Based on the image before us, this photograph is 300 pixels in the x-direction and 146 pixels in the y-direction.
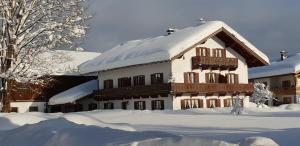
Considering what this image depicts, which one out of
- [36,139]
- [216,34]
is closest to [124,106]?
[216,34]

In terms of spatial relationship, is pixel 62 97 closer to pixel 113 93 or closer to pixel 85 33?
pixel 113 93

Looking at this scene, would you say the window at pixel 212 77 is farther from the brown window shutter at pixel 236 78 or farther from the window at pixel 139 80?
the window at pixel 139 80

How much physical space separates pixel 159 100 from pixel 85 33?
51.9ft

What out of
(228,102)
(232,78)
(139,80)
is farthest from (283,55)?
(139,80)

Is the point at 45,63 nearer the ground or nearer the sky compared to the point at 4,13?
nearer the ground

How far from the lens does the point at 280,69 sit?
58.6 m

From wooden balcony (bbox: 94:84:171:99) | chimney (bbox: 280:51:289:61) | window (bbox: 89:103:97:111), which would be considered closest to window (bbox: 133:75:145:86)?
wooden balcony (bbox: 94:84:171:99)

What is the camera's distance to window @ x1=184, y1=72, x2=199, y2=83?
4159 cm

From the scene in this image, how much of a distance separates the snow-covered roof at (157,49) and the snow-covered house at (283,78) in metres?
14.3

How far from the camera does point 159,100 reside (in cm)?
4184

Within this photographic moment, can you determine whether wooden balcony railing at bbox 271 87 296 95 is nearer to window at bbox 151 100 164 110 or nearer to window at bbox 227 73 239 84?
window at bbox 227 73 239 84

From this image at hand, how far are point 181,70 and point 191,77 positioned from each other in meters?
1.28

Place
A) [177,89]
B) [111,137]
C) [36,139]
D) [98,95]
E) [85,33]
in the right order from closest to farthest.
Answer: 1. [111,137]
2. [36,139]
3. [85,33]
4. [177,89]
5. [98,95]

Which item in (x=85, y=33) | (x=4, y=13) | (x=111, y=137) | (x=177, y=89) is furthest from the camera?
(x=177, y=89)
